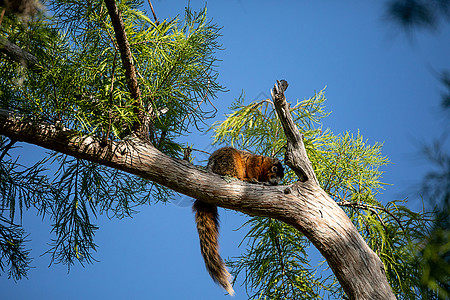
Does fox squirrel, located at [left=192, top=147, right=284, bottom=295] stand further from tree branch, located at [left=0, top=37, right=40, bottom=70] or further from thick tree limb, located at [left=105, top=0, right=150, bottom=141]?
tree branch, located at [left=0, top=37, right=40, bottom=70]

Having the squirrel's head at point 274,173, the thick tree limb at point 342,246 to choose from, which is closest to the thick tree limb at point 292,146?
the thick tree limb at point 342,246

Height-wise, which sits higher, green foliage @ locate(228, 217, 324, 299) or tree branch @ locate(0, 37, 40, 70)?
tree branch @ locate(0, 37, 40, 70)

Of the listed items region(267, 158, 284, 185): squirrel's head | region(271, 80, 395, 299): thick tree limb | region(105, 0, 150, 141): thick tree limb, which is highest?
region(105, 0, 150, 141): thick tree limb

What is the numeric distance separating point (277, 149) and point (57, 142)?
49.8 inches

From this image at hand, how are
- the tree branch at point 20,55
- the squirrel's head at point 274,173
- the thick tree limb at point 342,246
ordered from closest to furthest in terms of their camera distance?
the thick tree limb at point 342,246, the tree branch at point 20,55, the squirrel's head at point 274,173

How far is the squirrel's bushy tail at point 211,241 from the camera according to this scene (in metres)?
1.86

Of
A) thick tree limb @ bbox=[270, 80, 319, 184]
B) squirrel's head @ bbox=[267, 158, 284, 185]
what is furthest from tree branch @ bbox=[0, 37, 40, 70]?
squirrel's head @ bbox=[267, 158, 284, 185]


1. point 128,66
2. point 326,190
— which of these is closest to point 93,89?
point 128,66

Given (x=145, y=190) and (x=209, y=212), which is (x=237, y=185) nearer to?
(x=209, y=212)

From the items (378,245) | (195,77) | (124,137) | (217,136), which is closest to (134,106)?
(124,137)

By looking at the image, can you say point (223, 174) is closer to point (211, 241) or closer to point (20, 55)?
point (211, 241)

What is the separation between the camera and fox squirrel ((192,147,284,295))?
188 centimetres

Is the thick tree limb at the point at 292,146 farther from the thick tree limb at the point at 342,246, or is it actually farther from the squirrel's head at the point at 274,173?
the squirrel's head at the point at 274,173

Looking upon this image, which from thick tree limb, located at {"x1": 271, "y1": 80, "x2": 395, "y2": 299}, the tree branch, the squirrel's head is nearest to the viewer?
thick tree limb, located at {"x1": 271, "y1": 80, "x2": 395, "y2": 299}
